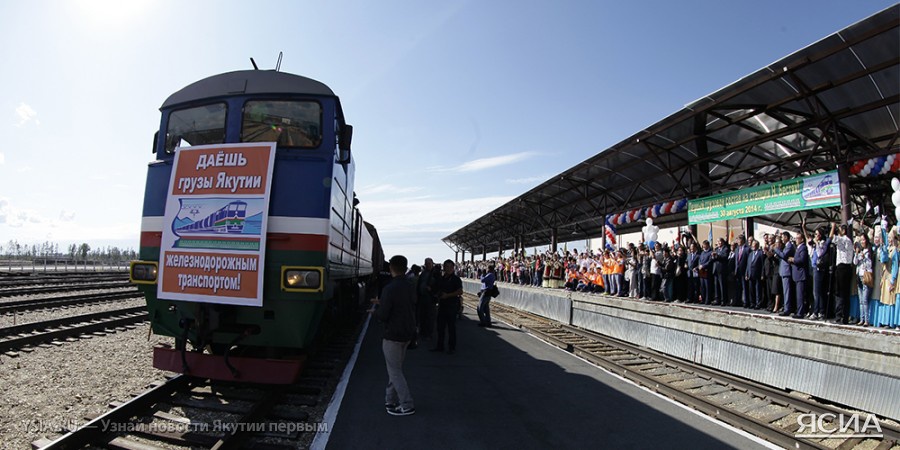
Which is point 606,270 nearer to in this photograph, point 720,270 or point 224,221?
point 720,270

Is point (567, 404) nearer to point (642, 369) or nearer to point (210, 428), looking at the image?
point (642, 369)

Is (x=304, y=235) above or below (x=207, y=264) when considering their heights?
above

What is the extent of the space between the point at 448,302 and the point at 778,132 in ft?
30.3

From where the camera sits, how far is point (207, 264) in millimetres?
5348

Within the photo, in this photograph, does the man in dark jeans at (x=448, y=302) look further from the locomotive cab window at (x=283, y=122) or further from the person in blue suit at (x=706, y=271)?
the person in blue suit at (x=706, y=271)

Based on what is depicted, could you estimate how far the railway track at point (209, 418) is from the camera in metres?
4.36

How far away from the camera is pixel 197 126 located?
6.08m

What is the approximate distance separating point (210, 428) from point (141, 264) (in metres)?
2.10

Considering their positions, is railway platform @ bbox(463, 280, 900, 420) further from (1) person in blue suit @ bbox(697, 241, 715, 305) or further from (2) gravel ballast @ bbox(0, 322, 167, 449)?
(2) gravel ballast @ bbox(0, 322, 167, 449)

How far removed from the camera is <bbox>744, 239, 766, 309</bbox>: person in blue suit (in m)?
10.5

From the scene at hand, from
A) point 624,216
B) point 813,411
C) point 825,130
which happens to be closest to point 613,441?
point 813,411

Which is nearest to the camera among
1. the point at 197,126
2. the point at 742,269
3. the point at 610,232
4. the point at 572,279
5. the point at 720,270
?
the point at 197,126

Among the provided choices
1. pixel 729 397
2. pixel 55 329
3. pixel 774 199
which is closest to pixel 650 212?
pixel 774 199

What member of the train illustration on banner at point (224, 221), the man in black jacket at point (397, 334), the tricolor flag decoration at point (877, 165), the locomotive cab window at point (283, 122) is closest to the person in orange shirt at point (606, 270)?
the tricolor flag decoration at point (877, 165)
